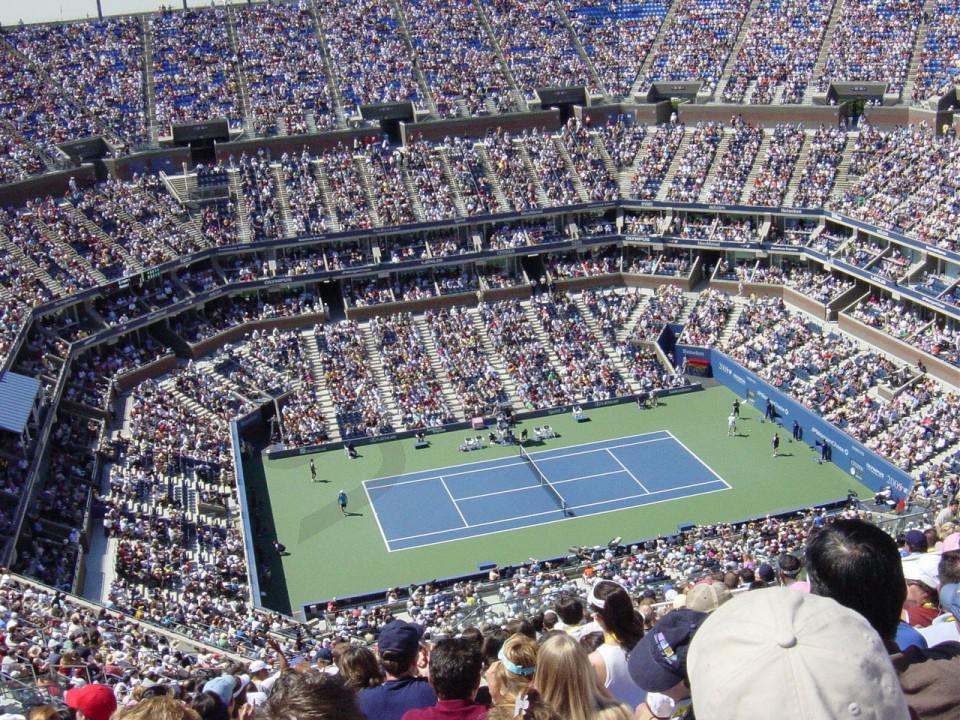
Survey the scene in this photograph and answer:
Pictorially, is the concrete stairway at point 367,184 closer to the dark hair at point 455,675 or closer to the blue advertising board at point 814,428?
the blue advertising board at point 814,428

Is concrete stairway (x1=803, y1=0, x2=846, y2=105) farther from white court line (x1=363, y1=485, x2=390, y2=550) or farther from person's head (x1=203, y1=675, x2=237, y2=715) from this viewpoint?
person's head (x1=203, y1=675, x2=237, y2=715)

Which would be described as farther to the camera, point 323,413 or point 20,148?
point 20,148

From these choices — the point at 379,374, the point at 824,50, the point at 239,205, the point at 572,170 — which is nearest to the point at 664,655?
the point at 379,374

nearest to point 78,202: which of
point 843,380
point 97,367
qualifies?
point 97,367

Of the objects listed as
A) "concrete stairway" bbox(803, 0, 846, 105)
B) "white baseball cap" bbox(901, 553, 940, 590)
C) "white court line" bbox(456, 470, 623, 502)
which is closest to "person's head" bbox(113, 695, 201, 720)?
"white baseball cap" bbox(901, 553, 940, 590)

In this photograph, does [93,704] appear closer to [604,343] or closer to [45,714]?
[45,714]

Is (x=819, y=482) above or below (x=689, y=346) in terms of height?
below

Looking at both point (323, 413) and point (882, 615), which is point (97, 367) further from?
point (882, 615)
